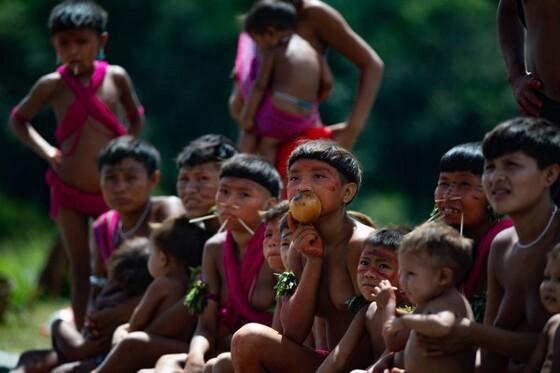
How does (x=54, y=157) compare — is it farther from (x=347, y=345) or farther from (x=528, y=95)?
(x=528, y=95)

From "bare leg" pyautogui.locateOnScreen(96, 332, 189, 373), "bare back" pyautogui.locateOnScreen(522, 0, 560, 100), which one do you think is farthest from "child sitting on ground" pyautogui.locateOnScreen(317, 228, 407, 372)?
"bare leg" pyautogui.locateOnScreen(96, 332, 189, 373)

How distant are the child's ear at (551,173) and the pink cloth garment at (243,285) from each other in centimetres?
170

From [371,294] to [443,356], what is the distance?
54 centimetres

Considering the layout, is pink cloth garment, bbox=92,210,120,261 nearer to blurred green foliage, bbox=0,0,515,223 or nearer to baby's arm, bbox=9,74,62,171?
baby's arm, bbox=9,74,62,171

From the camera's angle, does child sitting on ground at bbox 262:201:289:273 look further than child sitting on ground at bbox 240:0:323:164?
No

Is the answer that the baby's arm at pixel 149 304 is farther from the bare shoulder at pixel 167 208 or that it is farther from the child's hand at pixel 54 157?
the child's hand at pixel 54 157

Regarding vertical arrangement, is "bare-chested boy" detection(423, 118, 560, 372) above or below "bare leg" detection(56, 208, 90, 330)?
above

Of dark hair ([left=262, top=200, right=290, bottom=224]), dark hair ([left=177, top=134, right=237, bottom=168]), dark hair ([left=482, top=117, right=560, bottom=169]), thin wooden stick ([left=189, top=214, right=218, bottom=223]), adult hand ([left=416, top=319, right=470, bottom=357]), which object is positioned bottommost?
thin wooden stick ([left=189, top=214, right=218, bottom=223])

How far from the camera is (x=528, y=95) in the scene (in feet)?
16.1

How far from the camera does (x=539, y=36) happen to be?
488cm

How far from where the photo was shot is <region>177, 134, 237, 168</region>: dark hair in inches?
259

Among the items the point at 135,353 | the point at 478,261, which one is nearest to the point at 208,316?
the point at 135,353

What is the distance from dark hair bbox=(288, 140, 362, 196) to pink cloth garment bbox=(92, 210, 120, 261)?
7.30 feet

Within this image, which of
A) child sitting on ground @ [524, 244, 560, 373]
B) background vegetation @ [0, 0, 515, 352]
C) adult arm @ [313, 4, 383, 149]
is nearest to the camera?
child sitting on ground @ [524, 244, 560, 373]
